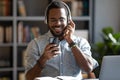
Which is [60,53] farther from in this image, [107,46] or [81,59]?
[107,46]

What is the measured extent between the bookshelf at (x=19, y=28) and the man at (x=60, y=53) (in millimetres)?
2015

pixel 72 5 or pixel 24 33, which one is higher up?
pixel 72 5

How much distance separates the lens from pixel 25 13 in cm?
426

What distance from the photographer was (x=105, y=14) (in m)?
4.42

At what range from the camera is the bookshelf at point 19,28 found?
4180 mm

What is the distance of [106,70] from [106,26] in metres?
2.80

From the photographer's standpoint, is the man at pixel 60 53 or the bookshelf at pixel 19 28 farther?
the bookshelf at pixel 19 28

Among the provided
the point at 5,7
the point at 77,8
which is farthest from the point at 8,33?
the point at 77,8

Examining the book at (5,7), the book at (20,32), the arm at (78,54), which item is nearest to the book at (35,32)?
the book at (20,32)

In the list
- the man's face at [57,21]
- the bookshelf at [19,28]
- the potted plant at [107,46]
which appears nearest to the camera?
the man's face at [57,21]

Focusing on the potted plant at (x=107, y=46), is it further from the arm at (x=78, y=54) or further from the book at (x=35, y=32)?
the arm at (x=78, y=54)

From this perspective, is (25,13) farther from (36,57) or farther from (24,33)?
(36,57)

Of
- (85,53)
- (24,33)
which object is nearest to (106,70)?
(85,53)

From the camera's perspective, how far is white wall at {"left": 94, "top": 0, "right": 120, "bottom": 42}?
14.4 feet
